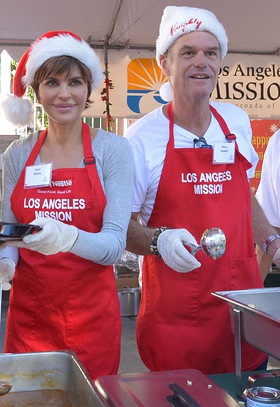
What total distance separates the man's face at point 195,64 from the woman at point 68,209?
26 centimetres

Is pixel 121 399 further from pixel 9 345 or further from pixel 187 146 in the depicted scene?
pixel 187 146

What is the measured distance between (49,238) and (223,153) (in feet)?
2.24

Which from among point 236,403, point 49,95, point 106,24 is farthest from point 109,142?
point 106,24

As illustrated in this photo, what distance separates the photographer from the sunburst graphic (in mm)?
5070

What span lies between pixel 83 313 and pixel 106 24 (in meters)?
3.53

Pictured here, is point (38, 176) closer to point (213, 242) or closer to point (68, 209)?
point (68, 209)

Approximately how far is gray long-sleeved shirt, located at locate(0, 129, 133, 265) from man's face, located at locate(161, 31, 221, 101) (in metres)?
0.25

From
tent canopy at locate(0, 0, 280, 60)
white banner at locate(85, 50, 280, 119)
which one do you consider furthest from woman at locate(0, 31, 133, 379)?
white banner at locate(85, 50, 280, 119)

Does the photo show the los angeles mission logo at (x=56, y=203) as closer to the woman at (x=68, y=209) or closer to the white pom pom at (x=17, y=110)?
the woman at (x=68, y=209)

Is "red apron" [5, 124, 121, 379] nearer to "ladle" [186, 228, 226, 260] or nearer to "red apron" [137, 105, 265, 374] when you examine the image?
"red apron" [137, 105, 265, 374]

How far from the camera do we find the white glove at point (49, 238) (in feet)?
3.73

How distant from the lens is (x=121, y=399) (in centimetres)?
97

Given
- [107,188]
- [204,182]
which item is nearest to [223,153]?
[204,182]

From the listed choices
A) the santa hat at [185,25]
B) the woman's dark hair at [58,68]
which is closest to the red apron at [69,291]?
the woman's dark hair at [58,68]
